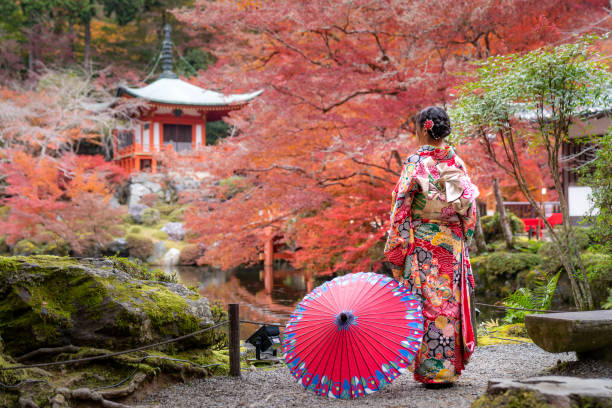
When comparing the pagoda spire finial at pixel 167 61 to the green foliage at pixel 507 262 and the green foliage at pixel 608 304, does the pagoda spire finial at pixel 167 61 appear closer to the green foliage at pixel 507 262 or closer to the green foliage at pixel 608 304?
the green foliage at pixel 507 262

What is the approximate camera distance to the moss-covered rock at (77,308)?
3.14 m

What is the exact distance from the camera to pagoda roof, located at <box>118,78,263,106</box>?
769 inches

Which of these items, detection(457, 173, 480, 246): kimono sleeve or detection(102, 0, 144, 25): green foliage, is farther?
detection(102, 0, 144, 25): green foliage

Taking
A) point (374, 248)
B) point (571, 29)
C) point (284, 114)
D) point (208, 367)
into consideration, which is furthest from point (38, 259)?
point (571, 29)

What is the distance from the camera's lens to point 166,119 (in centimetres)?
2134

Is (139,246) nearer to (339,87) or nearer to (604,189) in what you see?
(339,87)

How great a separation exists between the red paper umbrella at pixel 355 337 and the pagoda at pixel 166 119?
56.7 ft

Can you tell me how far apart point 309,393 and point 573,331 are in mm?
1578

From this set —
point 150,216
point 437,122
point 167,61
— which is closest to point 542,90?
point 437,122

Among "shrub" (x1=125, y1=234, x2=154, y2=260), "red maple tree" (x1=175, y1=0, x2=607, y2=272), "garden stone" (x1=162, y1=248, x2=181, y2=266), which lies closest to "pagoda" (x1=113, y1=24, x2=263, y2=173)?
"shrub" (x1=125, y1=234, x2=154, y2=260)

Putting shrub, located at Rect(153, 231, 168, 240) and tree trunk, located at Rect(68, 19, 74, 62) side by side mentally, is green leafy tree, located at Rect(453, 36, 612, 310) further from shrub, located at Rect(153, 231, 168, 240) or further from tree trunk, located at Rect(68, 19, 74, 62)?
tree trunk, located at Rect(68, 19, 74, 62)

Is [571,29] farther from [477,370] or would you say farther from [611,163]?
[477,370]

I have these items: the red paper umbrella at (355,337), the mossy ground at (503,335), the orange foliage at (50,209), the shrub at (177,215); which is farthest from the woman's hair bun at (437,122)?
the shrub at (177,215)

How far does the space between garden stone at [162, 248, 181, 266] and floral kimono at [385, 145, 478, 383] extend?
14.2m
